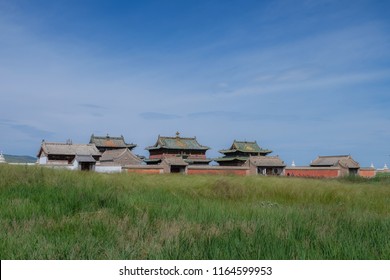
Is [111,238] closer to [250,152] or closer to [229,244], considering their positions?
[229,244]

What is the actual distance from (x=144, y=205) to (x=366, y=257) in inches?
190

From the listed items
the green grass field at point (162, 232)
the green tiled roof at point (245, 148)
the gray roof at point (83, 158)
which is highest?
the green tiled roof at point (245, 148)

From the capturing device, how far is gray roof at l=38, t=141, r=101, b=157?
44750 mm

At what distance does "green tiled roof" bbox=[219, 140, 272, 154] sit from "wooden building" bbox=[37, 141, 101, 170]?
62.9 ft

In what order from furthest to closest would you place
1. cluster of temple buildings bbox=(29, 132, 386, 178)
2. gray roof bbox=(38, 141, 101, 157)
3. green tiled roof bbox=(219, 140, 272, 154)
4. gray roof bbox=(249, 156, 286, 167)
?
green tiled roof bbox=(219, 140, 272, 154), gray roof bbox=(249, 156, 286, 167), gray roof bbox=(38, 141, 101, 157), cluster of temple buildings bbox=(29, 132, 386, 178)

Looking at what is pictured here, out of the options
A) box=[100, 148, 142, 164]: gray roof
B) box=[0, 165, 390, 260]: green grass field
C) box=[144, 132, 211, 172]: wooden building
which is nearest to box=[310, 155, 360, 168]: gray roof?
box=[144, 132, 211, 172]: wooden building

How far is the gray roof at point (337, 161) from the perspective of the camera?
4873cm

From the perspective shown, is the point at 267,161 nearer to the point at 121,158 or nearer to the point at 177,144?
the point at 177,144

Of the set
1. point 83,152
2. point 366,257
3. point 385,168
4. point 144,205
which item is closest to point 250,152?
point 83,152

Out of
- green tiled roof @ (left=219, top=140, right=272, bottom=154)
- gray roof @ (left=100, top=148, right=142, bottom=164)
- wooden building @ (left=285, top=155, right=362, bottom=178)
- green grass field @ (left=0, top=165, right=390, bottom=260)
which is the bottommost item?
green grass field @ (left=0, top=165, right=390, bottom=260)

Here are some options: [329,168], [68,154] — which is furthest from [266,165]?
[68,154]

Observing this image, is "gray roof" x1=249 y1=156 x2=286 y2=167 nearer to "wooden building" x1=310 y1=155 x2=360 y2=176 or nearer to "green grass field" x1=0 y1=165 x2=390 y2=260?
"wooden building" x1=310 y1=155 x2=360 y2=176

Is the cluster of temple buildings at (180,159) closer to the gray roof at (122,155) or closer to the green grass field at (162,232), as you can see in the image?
the gray roof at (122,155)

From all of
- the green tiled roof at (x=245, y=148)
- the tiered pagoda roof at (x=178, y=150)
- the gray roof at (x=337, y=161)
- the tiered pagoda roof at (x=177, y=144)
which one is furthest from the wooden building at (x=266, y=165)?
the tiered pagoda roof at (x=177, y=144)
